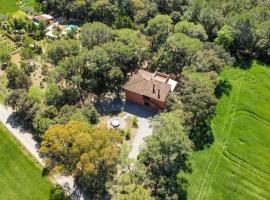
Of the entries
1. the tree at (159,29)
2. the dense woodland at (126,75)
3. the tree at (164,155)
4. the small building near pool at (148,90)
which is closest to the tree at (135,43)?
the dense woodland at (126,75)

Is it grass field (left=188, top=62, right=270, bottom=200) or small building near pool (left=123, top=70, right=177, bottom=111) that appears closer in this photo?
grass field (left=188, top=62, right=270, bottom=200)

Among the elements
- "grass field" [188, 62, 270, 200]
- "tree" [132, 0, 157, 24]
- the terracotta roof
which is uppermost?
"tree" [132, 0, 157, 24]

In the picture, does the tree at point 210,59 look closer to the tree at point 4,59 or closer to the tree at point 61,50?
the tree at point 61,50

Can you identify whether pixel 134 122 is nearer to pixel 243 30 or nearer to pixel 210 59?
pixel 210 59

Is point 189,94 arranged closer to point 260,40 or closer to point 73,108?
point 73,108

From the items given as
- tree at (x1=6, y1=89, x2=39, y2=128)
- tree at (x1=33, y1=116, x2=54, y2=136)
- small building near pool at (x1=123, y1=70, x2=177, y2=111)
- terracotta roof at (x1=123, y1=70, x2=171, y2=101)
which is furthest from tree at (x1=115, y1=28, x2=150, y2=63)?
tree at (x1=33, y1=116, x2=54, y2=136)

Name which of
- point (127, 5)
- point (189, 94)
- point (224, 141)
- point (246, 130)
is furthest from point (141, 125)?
point (127, 5)

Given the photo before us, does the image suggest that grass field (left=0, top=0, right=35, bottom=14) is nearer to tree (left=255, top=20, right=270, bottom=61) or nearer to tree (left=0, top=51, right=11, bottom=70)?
tree (left=0, top=51, right=11, bottom=70)
